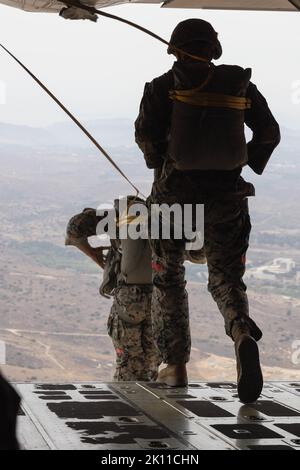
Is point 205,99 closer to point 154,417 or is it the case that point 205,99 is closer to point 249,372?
point 249,372

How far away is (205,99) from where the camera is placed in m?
4.08

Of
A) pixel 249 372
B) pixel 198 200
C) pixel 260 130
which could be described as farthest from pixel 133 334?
pixel 249 372

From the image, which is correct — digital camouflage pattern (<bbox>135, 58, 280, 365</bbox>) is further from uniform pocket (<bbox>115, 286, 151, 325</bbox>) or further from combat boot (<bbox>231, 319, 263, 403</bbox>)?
uniform pocket (<bbox>115, 286, 151, 325</bbox>)

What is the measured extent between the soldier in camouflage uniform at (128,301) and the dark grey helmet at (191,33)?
1469mm

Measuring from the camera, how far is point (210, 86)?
13.4 feet

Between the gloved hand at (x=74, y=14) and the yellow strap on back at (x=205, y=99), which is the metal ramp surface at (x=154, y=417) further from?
the gloved hand at (x=74, y=14)

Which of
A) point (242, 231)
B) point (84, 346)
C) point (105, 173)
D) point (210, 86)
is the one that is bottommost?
point (84, 346)

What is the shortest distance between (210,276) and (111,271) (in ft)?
4.82

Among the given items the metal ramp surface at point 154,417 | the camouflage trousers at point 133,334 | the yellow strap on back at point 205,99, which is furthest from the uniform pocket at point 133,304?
the yellow strap on back at point 205,99

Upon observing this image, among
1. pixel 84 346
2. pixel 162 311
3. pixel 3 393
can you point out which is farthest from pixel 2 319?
pixel 3 393

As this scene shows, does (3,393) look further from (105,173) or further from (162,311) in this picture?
(105,173)

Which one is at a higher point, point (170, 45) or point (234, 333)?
point (170, 45)

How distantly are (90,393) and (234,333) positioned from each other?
61 centimetres

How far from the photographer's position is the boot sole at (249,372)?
3787 mm
